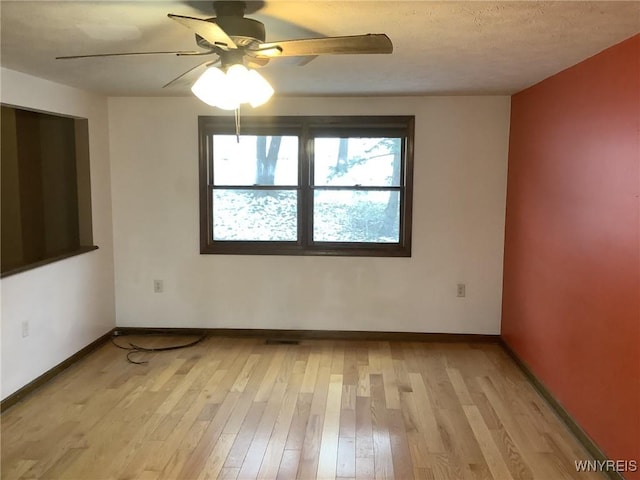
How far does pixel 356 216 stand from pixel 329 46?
8.94ft

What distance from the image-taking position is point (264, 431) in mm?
3131

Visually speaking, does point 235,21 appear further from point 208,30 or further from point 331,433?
point 331,433

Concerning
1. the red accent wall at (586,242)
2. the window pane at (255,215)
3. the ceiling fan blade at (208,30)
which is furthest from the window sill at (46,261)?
the red accent wall at (586,242)

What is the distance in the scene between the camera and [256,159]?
4738 millimetres

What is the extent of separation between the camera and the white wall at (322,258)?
4.57 m

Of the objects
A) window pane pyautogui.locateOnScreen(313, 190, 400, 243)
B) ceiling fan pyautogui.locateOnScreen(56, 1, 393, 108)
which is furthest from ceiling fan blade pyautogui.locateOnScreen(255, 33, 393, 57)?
window pane pyautogui.locateOnScreen(313, 190, 400, 243)

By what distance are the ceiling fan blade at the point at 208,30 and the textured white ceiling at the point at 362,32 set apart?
14 centimetres

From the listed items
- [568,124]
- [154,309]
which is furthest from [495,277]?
[154,309]

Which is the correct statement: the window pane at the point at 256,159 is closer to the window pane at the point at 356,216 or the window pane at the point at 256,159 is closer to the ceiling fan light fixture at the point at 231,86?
the window pane at the point at 356,216

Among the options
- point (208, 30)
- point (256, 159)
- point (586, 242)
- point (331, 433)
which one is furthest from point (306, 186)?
point (208, 30)

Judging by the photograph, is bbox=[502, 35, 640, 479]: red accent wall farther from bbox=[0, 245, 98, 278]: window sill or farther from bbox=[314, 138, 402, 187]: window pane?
bbox=[0, 245, 98, 278]: window sill

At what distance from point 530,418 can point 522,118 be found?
7.36ft

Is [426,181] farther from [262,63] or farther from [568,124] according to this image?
[262,63]

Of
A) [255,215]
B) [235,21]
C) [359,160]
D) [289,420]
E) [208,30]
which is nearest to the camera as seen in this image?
[208,30]
